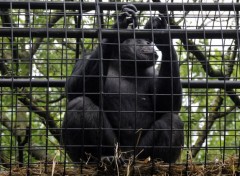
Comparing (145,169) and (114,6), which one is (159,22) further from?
(145,169)

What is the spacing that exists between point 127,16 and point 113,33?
1.04ft

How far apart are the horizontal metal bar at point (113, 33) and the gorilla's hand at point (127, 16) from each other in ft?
0.76

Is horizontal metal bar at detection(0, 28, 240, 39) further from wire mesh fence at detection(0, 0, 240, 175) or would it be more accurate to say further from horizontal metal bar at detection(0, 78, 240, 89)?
horizontal metal bar at detection(0, 78, 240, 89)

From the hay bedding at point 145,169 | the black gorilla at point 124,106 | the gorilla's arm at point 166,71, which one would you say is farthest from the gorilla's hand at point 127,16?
the hay bedding at point 145,169

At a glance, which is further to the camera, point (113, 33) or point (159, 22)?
point (159, 22)

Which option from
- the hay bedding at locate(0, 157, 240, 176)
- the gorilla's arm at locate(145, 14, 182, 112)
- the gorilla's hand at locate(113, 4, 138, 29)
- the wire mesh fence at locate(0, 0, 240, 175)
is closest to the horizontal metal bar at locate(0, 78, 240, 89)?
the wire mesh fence at locate(0, 0, 240, 175)

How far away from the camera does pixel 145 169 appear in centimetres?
534

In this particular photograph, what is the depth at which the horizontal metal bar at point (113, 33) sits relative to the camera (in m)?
5.47

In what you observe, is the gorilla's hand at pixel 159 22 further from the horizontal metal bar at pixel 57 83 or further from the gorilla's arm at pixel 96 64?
the horizontal metal bar at pixel 57 83

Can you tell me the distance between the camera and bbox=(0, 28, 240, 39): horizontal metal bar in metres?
5.47

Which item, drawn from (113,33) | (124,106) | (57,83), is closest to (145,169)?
(113,33)

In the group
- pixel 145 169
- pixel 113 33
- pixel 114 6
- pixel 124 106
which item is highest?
pixel 114 6

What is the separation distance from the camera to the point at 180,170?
5.33 meters

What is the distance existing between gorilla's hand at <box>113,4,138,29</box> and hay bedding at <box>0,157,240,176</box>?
122cm
